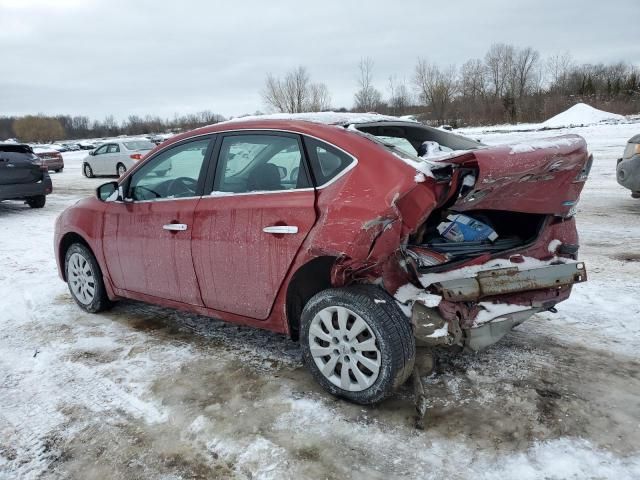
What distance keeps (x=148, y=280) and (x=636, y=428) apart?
3347 millimetres

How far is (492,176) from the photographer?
269 cm

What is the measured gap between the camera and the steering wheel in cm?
367

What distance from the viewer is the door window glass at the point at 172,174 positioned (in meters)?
3.69

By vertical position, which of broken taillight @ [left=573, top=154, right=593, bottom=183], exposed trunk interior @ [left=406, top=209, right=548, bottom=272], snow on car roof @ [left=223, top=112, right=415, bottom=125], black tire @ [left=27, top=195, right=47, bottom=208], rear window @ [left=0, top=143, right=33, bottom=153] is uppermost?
rear window @ [left=0, top=143, right=33, bottom=153]

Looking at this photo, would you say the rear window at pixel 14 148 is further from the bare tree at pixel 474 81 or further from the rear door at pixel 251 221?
the bare tree at pixel 474 81

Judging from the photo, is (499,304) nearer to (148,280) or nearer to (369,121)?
(369,121)

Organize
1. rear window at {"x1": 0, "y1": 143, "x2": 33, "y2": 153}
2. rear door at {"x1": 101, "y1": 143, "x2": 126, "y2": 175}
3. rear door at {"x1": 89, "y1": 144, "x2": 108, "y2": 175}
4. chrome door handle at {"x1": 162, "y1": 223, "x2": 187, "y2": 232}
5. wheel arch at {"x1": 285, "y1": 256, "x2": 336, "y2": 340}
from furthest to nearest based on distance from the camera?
rear door at {"x1": 89, "y1": 144, "x2": 108, "y2": 175} < rear door at {"x1": 101, "y1": 143, "x2": 126, "y2": 175} < rear window at {"x1": 0, "y1": 143, "x2": 33, "y2": 153} < chrome door handle at {"x1": 162, "y1": 223, "x2": 187, "y2": 232} < wheel arch at {"x1": 285, "y1": 256, "x2": 336, "y2": 340}

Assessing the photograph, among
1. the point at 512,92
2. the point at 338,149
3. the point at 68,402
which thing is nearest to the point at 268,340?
the point at 68,402

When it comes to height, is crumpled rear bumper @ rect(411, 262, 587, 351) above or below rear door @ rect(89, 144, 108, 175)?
below

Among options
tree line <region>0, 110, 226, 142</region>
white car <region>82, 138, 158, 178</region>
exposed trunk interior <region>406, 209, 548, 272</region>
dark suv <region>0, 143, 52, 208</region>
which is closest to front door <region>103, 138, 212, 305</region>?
exposed trunk interior <region>406, 209, 548, 272</region>

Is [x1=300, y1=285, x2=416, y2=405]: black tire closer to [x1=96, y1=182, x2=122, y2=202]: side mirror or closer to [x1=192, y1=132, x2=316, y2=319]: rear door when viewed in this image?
[x1=192, y1=132, x2=316, y2=319]: rear door

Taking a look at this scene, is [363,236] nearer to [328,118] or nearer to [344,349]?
[344,349]

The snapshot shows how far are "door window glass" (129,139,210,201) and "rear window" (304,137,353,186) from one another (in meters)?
0.97

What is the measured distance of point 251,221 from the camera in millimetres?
3205
